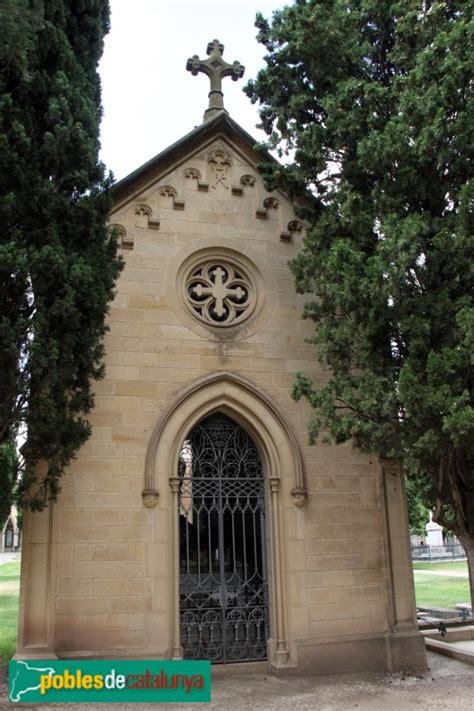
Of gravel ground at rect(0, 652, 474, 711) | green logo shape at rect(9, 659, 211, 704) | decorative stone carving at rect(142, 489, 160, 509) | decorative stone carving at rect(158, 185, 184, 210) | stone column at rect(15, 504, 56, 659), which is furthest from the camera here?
decorative stone carving at rect(158, 185, 184, 210)

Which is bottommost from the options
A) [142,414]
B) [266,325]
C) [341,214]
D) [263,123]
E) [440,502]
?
[440,502]

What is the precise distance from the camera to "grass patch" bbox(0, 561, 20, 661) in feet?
33.7

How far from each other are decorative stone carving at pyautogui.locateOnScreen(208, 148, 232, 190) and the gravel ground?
6667 mm

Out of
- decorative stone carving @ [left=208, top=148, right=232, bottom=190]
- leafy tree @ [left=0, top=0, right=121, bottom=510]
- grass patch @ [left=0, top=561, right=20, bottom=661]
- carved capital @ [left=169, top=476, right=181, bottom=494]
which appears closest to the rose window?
decorative stone carving @ [left=208, top=148, right=232, bottom=190]

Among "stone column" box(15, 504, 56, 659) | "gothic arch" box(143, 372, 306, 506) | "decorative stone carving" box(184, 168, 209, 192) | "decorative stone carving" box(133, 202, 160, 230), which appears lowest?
"stone column" box(15, 504, 56, 659)

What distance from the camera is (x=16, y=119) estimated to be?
6.96 m

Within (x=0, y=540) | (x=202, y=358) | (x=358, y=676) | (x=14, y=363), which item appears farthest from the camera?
(x=0, y=540)

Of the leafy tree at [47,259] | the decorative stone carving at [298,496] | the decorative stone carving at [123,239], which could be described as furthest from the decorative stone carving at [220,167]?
the decorative stone carving at [298,496]

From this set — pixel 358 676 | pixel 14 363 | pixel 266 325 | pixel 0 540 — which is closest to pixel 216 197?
pixel 266 325

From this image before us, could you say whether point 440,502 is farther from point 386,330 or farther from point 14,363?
Result: point 14,363

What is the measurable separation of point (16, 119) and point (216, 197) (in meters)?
3.46

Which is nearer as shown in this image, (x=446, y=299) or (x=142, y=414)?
(x=446, y=299)

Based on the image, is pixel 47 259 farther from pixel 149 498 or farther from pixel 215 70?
pixel 215 70

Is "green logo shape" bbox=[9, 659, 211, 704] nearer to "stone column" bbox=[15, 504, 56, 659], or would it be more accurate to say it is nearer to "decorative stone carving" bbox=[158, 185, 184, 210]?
"stone column" bbox=[15, 504, 56, 659]
